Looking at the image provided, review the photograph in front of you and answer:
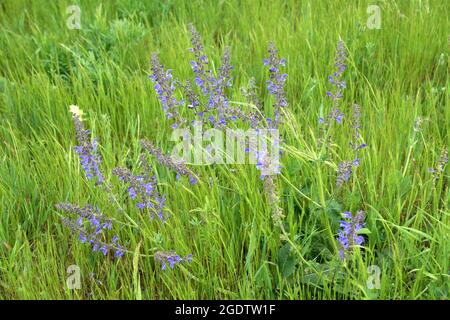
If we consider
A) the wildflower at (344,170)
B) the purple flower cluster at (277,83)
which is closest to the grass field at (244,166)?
the wildflower at (344,170)

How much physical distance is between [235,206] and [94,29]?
212 centimetres

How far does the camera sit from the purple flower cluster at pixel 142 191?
89.0 inches

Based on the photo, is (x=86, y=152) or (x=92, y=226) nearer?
(x=86, y=152)

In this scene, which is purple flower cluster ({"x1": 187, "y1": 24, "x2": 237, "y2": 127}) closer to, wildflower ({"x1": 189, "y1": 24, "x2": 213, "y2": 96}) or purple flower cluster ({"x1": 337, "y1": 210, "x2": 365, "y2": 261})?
wildflower ({"x1": 189, "y1": 24, "x2": 213, "y2": 96})

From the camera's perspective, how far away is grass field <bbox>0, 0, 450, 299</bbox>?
2314mm

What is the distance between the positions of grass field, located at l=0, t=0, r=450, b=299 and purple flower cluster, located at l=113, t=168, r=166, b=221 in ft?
0.29

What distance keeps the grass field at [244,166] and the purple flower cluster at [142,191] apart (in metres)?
0.09

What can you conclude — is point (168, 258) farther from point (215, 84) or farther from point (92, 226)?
point (215, 84)

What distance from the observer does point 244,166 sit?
103 inches

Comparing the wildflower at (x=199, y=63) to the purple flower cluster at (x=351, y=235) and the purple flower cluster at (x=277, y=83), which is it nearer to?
the purple flower cluster at (x=277, y=83)

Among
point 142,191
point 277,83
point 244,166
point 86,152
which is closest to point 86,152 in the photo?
point 86,152

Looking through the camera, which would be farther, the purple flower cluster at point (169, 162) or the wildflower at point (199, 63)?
the wildflower at point (199, 63)

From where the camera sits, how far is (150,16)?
4.50 m

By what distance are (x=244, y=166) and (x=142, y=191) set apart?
0.51 metres
